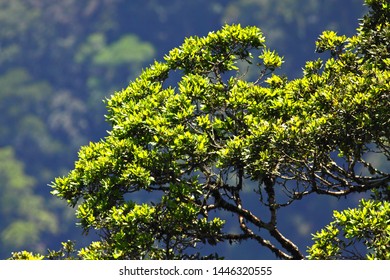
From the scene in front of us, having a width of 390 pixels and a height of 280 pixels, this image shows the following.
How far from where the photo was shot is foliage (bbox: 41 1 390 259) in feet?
47.8

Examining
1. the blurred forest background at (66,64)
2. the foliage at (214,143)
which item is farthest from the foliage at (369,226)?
the blurred forest background at (66,64)

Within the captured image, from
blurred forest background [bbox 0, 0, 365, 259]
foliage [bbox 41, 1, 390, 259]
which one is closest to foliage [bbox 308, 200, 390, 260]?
foliage [bbox 41, 1, 390, 259]

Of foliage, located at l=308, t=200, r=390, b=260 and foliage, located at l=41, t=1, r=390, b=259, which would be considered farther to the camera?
foliage, located at l=41, t=1, r=390, b=259

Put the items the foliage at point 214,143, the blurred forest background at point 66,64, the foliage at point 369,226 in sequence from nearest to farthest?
the foliage at point 369,226 < the foliage at point 214,143 < the blurred forest background at point 66,64

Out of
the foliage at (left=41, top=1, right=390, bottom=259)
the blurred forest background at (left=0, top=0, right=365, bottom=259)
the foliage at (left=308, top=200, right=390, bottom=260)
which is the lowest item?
the foliage at (left=308, top=200, right=390, bottom=260)

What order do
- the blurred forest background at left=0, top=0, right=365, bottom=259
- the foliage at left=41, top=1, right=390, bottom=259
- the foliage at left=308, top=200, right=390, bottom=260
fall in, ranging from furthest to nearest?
1. the blurred forest background at left=0, top=0, right=365, bottom=259
2. the foliage at left=41, top=1, right=390, bottom=259
3. the foliage at left=308, top=200, right=390, bottom=260

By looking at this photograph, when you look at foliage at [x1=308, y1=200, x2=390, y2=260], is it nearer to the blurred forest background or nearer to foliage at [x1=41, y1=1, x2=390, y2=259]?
foliage at [x1=41, y1=1, x2=390, y2=259]

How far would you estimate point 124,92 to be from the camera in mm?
16984

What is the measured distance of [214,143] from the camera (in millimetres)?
15594

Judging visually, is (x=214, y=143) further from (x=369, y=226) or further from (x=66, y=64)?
(x=66, y=64)

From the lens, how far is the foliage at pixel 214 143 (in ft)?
47.8

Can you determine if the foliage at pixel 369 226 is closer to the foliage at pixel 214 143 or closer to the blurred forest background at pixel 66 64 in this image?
the foliage at pixel 214 143

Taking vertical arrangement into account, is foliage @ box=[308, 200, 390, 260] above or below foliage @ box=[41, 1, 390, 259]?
below
